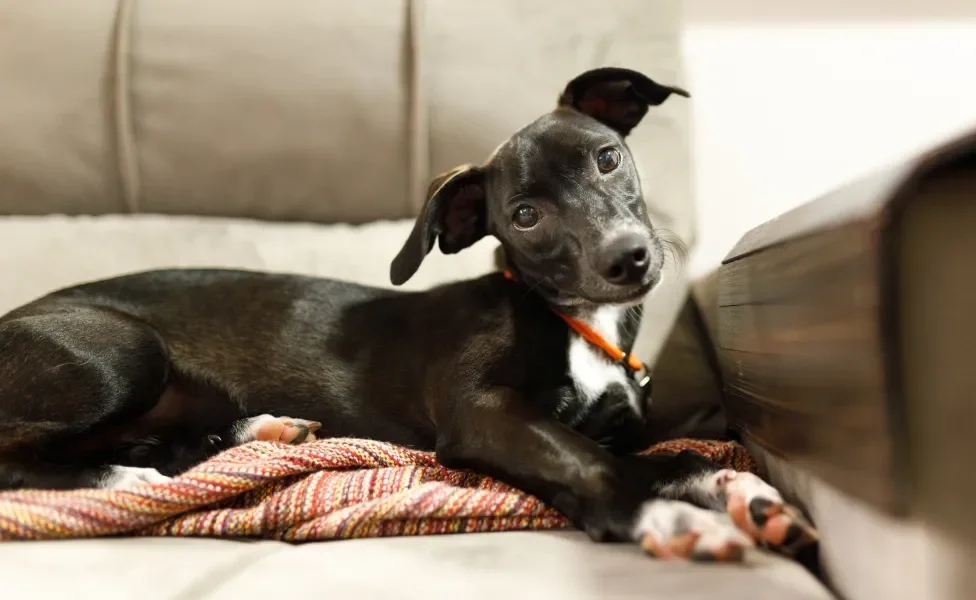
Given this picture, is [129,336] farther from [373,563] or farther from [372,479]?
[373,563]

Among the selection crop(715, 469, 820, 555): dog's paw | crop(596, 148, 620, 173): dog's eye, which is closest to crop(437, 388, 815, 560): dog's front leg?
crop(715, 469, 820, 555): dog's paw

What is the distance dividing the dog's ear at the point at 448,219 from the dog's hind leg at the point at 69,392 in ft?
2.09

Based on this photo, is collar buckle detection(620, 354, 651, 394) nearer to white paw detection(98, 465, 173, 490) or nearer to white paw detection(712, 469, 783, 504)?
white paw detection(712, 469, 783, 504)

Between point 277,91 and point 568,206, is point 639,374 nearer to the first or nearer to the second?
point 568,206

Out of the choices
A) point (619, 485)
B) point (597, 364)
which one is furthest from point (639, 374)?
point (619, 485)

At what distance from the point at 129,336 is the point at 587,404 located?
1.05 meters

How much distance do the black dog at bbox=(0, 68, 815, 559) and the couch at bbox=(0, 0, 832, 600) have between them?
0.30 m

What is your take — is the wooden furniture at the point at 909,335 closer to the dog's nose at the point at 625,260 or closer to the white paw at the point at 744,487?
the white paw at the point at 744,487

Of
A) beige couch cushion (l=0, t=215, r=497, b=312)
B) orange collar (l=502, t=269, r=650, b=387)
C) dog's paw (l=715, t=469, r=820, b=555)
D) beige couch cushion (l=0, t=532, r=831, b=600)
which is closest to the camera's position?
beige couch cushion (l=0, t=532, r=831, b=600)

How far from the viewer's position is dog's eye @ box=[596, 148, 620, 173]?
154 cm

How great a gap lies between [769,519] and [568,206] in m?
0.73

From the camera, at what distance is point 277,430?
159 cm

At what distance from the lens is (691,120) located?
2111 millimetres

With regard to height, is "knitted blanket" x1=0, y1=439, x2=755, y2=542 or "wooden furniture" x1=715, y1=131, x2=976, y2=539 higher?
"wooden furniture" x1=715, y1=131, x2=976, y2=539
